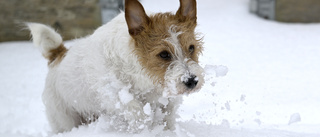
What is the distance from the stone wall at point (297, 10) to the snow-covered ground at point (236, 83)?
29 centimetres

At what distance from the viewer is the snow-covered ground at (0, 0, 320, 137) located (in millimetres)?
2986

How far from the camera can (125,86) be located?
2719 millimetres

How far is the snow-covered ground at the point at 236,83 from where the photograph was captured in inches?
118

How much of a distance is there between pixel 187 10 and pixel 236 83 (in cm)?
277

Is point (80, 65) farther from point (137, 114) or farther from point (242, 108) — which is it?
point (242, 108)

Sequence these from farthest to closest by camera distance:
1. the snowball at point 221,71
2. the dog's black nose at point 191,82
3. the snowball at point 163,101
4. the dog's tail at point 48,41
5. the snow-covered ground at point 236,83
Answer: the dog's tail at point 48,41, the snow-covered ground at point 236,83, the snowball at point 163,101, the snowball at point 221,71, the dog's black nose at point 191,82

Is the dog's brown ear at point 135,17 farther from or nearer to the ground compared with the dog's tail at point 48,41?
farther from the ground

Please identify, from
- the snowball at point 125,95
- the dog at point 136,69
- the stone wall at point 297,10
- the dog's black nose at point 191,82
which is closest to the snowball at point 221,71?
the dog at point 136,69

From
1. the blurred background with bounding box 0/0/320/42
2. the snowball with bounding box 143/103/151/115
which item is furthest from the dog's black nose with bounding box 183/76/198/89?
the blurred background with bounding box 0/0/320/42

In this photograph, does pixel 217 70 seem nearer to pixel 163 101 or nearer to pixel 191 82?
pixel 191 82

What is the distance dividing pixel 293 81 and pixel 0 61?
5984mm

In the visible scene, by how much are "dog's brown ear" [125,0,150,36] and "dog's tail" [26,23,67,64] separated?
1.25 m

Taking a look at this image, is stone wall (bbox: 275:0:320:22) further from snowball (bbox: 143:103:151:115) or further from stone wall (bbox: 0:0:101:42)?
snowball (bbox: 143:103:151:115)

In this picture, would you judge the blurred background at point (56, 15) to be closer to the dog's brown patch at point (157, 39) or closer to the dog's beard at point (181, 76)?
the dog's brown patch at point (157, 39)
